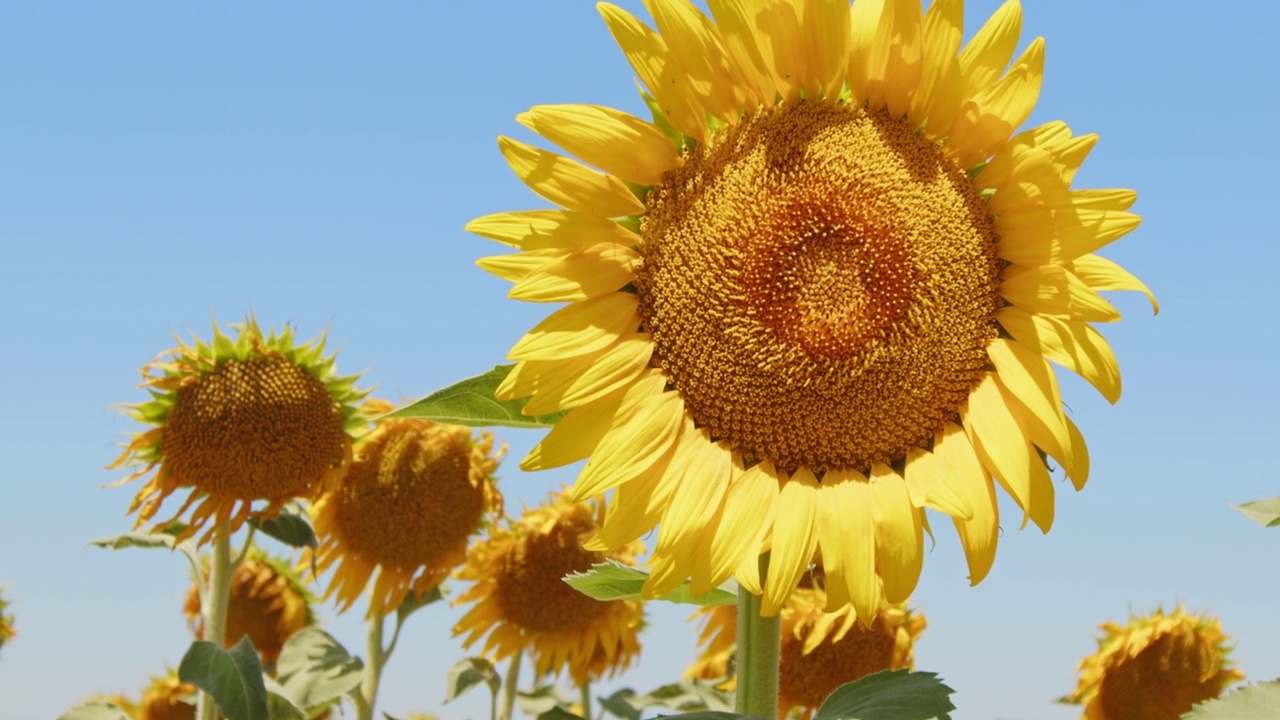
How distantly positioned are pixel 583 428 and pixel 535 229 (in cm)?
47

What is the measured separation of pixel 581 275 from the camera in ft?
10.0

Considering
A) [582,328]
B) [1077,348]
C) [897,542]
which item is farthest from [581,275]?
[1077,348]

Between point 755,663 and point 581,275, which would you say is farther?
point 755,663

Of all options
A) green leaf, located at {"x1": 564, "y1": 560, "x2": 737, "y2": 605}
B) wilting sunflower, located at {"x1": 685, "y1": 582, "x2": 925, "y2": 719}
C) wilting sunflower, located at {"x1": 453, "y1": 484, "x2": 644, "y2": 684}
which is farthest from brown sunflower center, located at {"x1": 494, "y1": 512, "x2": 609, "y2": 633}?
green leaf, located at {"x1": 564, "y1": 560, "x2": 737, "y2": 605}

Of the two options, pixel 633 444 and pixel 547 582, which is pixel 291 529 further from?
pixel 633 444

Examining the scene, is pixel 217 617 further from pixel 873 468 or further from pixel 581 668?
pixel 873 468

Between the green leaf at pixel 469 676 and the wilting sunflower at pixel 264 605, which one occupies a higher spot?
the wilting sunflower at pixel 264 605

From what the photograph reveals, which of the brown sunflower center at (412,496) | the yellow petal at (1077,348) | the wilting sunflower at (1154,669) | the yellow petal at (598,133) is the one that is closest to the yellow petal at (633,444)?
the yellow petal at (598,133)

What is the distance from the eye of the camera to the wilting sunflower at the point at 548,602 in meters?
6.86

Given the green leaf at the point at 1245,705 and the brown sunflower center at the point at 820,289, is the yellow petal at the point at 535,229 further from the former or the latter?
the green leaf at the point at 1245,705

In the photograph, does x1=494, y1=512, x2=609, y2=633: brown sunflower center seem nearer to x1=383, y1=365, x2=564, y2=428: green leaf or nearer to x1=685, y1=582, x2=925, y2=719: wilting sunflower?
x1=685, y1=582, x2=925, y2=719: wilting sunflower

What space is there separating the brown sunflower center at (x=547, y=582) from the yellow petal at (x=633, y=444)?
3.82 m

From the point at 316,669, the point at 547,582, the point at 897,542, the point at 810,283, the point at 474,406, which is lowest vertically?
the point at 897,542

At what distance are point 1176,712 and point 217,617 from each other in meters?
4.55
